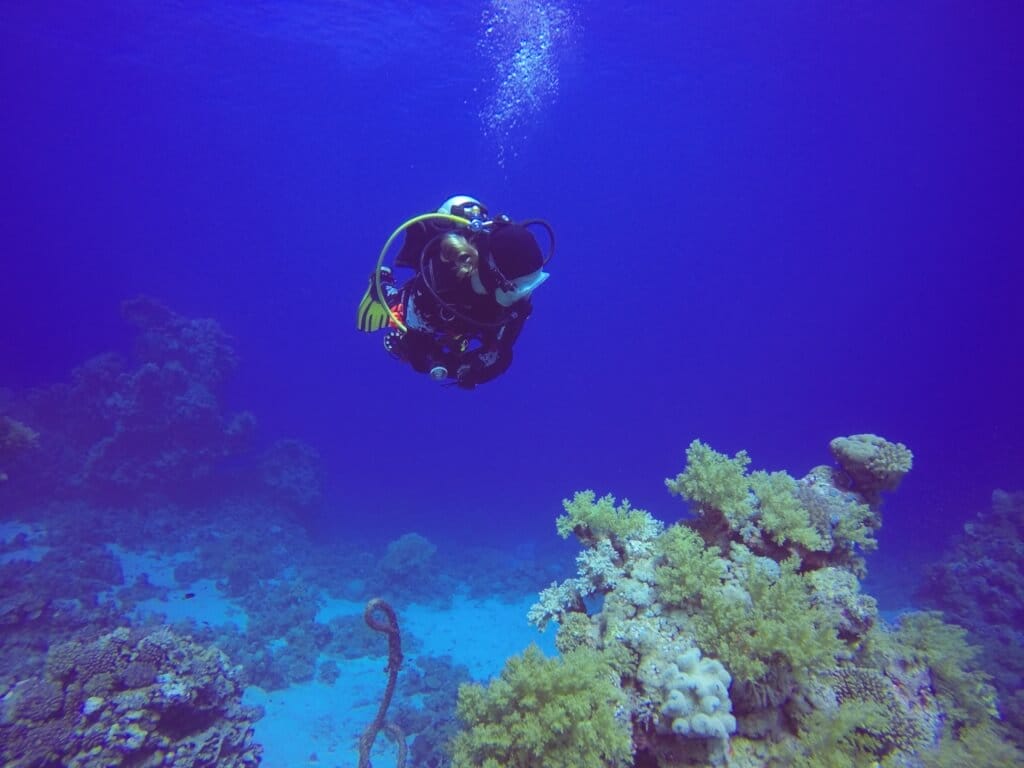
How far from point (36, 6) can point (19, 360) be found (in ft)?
112

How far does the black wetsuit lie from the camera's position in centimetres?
393

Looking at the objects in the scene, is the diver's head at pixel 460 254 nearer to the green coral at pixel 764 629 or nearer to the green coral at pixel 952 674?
the green coral at pixel 764 629

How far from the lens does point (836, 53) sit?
33000mm

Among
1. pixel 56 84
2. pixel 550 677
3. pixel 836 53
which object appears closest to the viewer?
pixel 550 677

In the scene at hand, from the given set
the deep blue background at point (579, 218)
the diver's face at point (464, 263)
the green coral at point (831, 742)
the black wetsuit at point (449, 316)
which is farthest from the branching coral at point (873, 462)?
the deep blue background at point (579, 218)

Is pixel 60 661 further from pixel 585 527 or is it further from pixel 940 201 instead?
pixel 940 201

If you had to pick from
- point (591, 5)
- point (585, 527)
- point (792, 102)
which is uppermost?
point (792, 102)

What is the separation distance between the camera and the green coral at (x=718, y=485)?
16.7ft

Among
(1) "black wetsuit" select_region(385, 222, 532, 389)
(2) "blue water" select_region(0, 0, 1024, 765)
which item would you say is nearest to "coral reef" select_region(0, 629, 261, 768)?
(1) "black wetsuit" select_region(385, 222, 532, 389)

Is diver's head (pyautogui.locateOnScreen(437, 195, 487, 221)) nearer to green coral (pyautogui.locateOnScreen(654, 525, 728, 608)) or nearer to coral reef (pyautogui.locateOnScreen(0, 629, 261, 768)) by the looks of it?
green coral (pyautogui.locateOnScreen(654, 525, 728, 608))

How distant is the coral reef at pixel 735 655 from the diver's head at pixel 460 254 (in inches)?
118

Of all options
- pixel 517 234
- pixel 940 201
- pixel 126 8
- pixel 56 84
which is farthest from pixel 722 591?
pixel 940 201

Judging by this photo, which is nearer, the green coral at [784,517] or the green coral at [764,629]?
the green coral at [764,629]

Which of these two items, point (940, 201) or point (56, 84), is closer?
point (56, 84)
